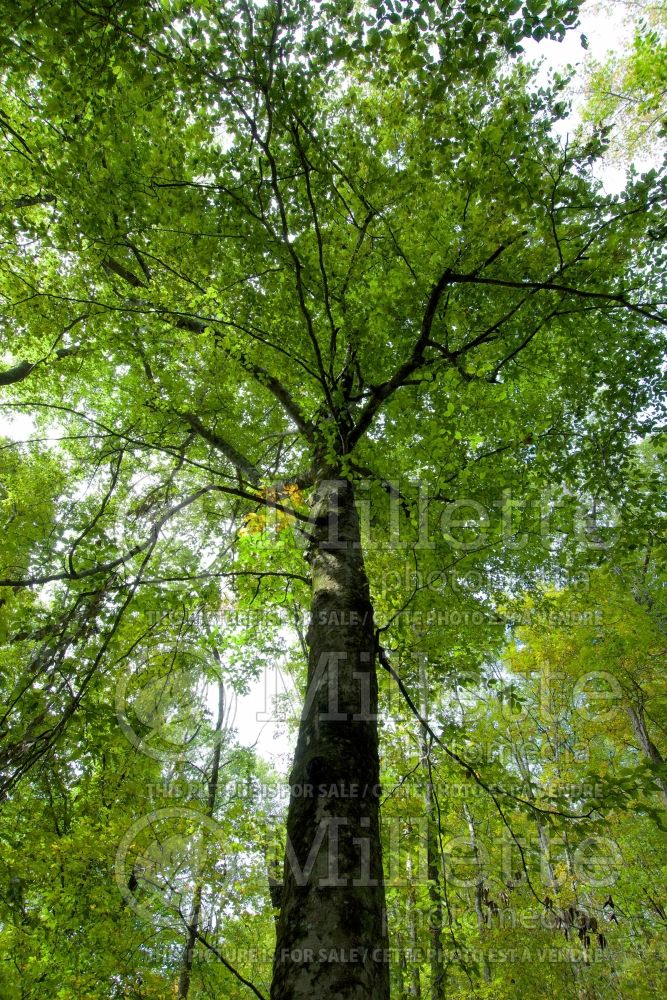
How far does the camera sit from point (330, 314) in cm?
287

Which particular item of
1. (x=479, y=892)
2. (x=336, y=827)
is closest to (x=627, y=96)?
(x=336, y=827)

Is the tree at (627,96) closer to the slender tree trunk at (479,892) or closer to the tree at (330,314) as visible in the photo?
the tree at (330,314)

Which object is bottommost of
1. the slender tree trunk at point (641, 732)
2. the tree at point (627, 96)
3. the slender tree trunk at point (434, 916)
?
the slender tree trunk at point (434, 916)

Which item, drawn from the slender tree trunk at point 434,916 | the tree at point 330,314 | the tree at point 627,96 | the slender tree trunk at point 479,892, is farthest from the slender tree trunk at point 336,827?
the tree at point 627,96

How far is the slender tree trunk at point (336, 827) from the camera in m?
1.50

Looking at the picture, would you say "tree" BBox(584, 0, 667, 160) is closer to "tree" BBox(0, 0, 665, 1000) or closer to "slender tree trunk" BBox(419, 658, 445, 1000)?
"tree" BBox(0, 0, 665, 1000)

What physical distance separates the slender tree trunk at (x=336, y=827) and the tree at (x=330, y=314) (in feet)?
0.04

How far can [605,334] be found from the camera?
4355 millimetres

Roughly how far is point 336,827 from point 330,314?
2.55 metres

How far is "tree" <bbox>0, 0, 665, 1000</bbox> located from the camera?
229 cm

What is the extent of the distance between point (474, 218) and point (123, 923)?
8.29 meters

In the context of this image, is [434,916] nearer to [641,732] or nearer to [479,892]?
[479,892]

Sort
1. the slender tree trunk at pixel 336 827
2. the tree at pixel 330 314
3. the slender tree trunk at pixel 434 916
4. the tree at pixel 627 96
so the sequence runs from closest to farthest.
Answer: the slender tree trunk at pixel 336 827 → the tree at pixel 330 314 → the slender tree trunk at pixel 434 916 → the tree at pixel 627 96

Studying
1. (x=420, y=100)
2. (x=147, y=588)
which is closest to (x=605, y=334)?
(x=420, y=100)
